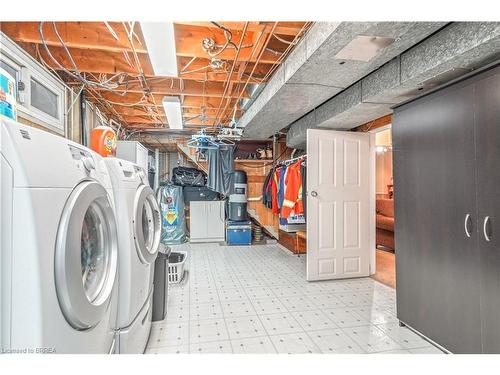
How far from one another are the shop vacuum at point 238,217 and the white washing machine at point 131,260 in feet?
12.0

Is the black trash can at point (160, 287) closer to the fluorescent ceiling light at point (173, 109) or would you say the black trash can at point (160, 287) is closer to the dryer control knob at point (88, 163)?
the dryer control knob at point (88, 163)

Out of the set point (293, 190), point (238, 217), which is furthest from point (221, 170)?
point (293, 190)

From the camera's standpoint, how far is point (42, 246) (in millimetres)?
841

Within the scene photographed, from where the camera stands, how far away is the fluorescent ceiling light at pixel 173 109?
3.30 m

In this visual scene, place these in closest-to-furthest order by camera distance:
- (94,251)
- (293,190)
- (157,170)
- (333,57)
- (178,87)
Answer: (94,251) < (333,57) < (178,87) < (293,190) < (157,170)

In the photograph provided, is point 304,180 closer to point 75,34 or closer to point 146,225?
point 146,225

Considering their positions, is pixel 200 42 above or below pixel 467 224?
above

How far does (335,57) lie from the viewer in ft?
6.44

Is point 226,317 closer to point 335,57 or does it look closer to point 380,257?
point 335,57

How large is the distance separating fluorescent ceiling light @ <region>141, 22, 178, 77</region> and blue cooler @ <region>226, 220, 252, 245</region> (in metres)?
3.66

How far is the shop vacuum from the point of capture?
559 centimetres

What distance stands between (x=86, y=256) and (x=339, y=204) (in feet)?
9.79

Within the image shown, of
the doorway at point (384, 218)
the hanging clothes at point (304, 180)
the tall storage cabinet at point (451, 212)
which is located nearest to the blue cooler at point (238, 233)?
the hanging clothes at point (304, 180)

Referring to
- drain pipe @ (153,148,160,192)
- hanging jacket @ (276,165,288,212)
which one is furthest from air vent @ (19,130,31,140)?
drain pipe @ (153,148,160,192)
